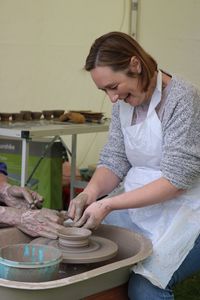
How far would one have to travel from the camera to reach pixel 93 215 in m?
1.53

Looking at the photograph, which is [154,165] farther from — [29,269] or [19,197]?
[29,269]

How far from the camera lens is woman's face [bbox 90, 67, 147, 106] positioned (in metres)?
1.58

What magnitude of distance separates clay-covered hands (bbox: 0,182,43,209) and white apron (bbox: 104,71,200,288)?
0.85ft

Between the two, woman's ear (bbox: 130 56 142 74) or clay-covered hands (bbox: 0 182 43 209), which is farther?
clay-covered hands (bbox: 0 182 43 209)

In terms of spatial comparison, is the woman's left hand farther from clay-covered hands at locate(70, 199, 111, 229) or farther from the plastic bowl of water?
the plastic bowl of water

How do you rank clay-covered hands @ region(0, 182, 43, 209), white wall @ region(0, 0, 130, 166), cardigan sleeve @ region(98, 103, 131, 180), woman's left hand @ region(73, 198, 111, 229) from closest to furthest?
woman's left hand @ region(73, 198, 111, 229) → clay-covered hands @ region(0, 182, 43, 209) → cardigan sleeve @ region(98, 103, 131, 180) → white wall @ region(0, 0, 130, 166)

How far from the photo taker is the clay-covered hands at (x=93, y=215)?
153 cm

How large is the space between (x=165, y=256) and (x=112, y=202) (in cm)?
22

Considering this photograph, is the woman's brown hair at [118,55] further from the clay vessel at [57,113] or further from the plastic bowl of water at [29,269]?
the clay vessel at [57,113]

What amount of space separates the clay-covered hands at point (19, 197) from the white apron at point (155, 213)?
26 centimetres

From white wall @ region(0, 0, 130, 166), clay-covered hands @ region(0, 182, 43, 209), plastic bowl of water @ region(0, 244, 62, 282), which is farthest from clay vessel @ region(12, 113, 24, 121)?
plastic bowl of water @ region(0, 244, 62, 282)

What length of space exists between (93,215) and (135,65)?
47cm

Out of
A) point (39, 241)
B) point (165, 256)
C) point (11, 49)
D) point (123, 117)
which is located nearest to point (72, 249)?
point (39, 241)

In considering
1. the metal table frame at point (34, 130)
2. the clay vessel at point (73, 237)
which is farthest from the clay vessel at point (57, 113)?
the clay vessel at point (73, 237)
